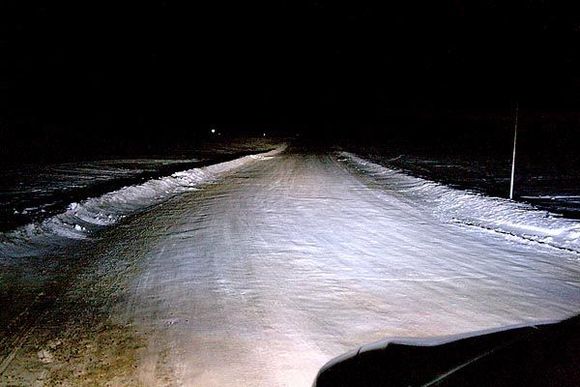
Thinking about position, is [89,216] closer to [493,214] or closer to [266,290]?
[266,290]

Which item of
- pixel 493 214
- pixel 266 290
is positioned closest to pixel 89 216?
pixel 266 290

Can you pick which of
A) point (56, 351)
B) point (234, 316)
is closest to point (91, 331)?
point (56, 351)

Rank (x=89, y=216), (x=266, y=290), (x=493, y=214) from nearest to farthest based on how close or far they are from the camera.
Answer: (x=266, y=290)
(x=89, y=216)
(x=493, y=214)

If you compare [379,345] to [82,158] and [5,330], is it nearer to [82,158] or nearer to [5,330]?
[5,330]

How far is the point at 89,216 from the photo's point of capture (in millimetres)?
12359

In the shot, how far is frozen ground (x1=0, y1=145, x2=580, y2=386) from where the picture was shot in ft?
16.5

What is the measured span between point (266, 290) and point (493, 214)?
761 cm

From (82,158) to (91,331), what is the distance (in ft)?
92.6

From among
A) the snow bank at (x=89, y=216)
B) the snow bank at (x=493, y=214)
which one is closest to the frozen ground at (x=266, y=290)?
the snow bank at (x=493, y=214)

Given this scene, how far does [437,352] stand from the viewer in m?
3.71

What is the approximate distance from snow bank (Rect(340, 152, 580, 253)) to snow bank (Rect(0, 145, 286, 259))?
7.56 meters

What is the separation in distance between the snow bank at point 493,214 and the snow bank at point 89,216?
298 inches

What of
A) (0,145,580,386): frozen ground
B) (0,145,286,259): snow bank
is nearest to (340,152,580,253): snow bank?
(0,145,580,386): frozen ground

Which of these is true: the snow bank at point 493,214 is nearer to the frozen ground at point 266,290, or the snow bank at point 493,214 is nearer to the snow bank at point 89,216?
the frozen ground at point 266,290
